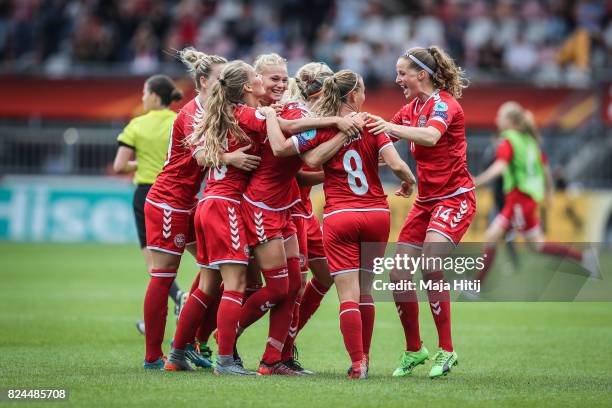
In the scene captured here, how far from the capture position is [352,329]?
A: 7.93m

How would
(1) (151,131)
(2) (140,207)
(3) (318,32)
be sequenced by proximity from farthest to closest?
(3) (318,32), (2) (140,207), (1) (151,131)

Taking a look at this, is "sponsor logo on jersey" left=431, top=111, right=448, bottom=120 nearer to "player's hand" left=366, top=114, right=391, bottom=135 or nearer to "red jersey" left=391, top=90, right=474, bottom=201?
"red jersey" left=391, top=90, right=474, bottom=201

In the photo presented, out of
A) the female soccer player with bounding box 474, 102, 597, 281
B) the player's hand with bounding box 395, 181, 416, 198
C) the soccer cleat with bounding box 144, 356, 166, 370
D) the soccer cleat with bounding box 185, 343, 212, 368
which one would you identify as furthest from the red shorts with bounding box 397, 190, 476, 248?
the female soccer player with bounding box 474, 102, 597, 281

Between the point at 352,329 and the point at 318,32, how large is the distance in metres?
18.1

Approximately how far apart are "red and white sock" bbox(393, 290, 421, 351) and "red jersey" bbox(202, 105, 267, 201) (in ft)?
5.11

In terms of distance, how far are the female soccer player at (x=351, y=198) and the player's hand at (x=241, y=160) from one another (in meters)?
0.26

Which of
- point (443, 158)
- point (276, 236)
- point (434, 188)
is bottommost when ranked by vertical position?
point (276, 236)

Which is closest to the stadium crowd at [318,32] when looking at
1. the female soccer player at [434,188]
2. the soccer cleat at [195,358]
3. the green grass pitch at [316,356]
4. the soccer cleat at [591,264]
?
the green grass pitch at [316,356]

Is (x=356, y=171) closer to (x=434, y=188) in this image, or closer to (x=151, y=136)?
(x=434, y=188)

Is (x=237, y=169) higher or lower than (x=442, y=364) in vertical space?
higher

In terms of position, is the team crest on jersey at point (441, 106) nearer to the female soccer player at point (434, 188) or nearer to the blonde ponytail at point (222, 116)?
the female soccer player at point (434, 188)

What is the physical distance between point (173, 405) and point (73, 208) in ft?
53.6

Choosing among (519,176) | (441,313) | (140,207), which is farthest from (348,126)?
(519,176)

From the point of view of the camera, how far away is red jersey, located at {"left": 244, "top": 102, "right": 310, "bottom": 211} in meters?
8.16
